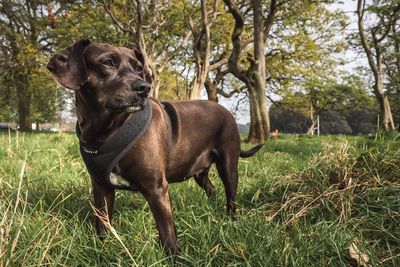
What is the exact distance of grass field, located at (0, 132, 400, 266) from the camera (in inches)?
87.7

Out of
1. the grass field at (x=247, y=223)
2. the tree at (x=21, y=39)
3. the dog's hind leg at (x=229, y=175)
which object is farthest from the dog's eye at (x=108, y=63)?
the tree at (x=21, y=39)

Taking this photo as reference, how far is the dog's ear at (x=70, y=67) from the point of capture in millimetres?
2506

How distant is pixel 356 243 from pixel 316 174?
3.86 feet

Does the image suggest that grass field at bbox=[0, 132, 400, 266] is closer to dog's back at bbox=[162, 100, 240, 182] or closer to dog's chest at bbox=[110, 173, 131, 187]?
dog's chest at bbox=[110, 173, 131, 187]

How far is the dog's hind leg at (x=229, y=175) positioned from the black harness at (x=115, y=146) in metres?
1.29

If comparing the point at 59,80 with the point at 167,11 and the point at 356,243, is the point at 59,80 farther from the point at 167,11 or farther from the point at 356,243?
the point at 167,11

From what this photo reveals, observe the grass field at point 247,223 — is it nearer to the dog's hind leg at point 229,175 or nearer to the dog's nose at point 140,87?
the dog's hind leg at point 229,175

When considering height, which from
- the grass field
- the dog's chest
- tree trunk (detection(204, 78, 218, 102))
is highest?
tree trunk (detection(204, 78, 218, 102))

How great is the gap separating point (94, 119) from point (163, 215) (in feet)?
2.84

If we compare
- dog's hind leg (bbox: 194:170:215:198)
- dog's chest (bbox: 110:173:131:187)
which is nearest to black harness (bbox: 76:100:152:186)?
dog's chest (bbox: 110:173:131:187)

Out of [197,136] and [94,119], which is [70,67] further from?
[197,136]

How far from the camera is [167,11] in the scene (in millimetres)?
16359

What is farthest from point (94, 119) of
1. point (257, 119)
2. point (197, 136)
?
point (257, 119)

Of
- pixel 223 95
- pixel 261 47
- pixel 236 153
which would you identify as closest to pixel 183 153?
pixel 236 153
